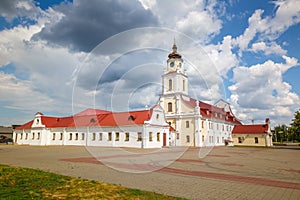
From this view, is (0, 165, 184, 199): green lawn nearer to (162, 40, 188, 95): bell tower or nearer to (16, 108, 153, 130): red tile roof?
(16, 108, 153, 130): red tile roof

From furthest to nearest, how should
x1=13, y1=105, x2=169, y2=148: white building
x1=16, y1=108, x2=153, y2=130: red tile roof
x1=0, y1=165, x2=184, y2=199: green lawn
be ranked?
x1=16, y1=108, x2=153, y2=130: red tile roof
x1=13, y1=105, x2=169, y2=148: white building
x1=0, y1=165, x2=184, y2=199: green lawn

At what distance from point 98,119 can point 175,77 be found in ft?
65.2

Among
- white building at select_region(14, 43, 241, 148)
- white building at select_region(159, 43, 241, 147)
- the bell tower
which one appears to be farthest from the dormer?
the bell tower

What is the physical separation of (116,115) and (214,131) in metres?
25.4

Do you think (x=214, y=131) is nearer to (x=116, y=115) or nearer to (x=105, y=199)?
(x=116, y=115)

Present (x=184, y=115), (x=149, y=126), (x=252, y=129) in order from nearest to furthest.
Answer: (x=149, y=126) → (x=184, y=115) → (x=252, y=129)

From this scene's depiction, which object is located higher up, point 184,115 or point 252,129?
point 184,115

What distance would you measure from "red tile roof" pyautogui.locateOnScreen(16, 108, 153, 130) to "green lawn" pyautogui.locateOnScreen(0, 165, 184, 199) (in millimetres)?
28251

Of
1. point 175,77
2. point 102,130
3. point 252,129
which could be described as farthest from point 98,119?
point 252,129

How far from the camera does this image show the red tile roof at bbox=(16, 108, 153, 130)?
128 ft

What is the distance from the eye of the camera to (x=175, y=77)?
53812 mm

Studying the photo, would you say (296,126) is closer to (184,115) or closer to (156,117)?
(184,115)

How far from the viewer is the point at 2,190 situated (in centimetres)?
766

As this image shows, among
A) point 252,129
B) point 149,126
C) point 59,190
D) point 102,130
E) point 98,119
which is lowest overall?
point 59,190
